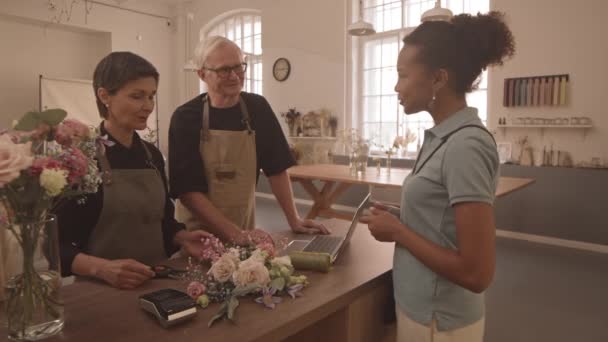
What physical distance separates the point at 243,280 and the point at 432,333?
1.68ft

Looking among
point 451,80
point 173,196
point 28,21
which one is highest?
point 28,21

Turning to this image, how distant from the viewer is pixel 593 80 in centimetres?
483

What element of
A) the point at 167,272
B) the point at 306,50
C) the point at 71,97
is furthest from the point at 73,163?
the point at 71,97

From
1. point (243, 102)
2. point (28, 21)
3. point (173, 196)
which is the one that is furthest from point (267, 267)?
point (28, 21)

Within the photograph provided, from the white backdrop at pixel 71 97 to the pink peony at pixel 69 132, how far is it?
7.31m

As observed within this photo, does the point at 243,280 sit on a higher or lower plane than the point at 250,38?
lower

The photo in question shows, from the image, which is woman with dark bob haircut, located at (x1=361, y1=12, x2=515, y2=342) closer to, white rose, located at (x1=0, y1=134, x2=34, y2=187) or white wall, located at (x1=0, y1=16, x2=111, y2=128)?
white rose, located at (x1=0, y1=134, x2=34, y2=187)

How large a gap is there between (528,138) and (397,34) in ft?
8.03

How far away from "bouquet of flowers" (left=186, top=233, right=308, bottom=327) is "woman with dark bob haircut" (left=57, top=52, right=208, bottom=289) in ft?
1.10

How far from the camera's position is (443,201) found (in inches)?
43.5

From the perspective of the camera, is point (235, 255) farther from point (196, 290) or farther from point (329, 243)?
point (329, 243)

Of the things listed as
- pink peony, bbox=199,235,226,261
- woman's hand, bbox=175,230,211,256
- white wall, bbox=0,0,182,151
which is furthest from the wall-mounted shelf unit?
white wall, bbox=0,0,182,151

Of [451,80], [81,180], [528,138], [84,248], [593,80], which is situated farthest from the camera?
[528,138]

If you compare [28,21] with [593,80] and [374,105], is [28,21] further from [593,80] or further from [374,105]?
[593,80]
